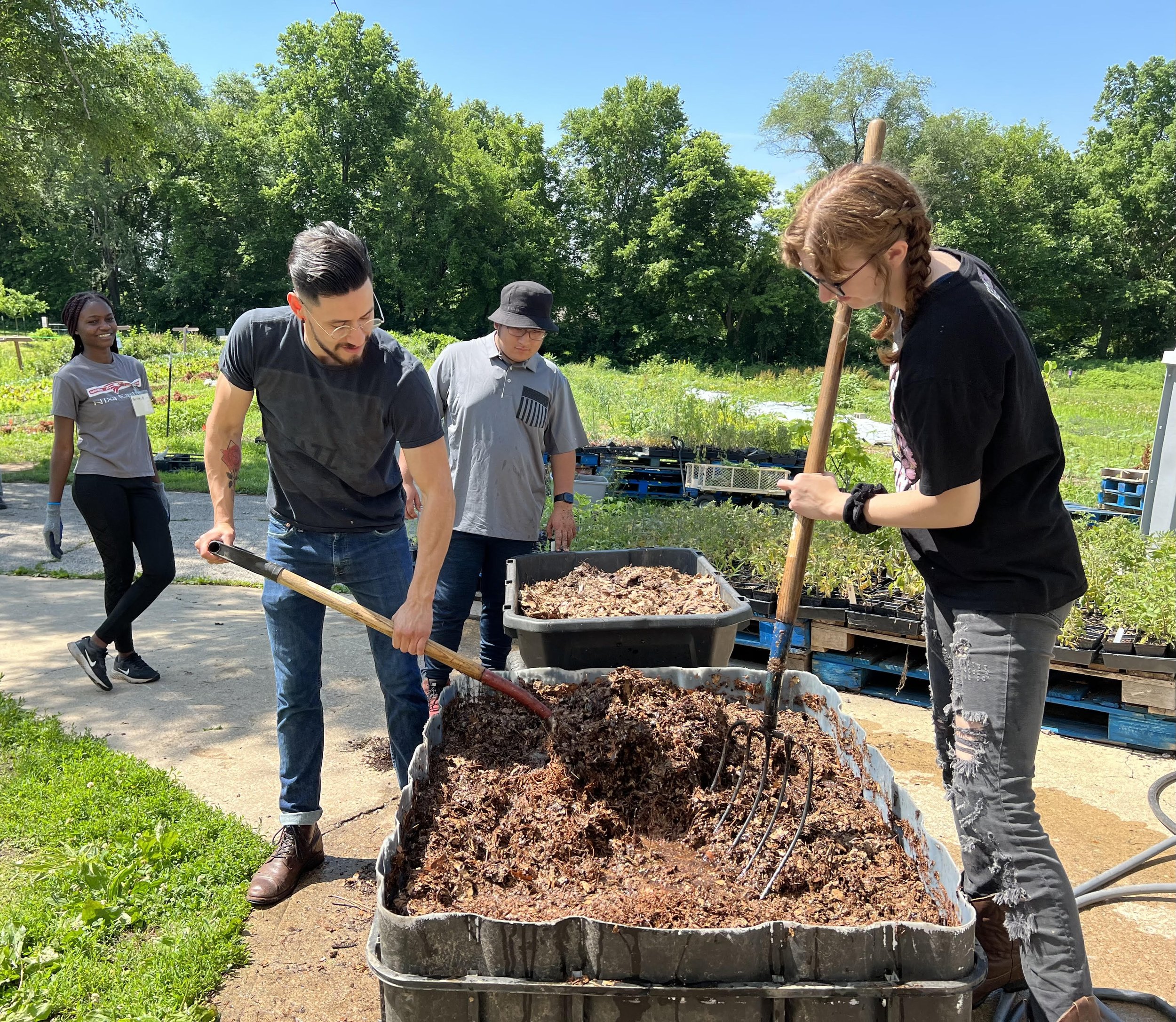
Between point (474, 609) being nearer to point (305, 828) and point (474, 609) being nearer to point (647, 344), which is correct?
point (305, 828)

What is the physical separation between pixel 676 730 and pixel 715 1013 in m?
0.87

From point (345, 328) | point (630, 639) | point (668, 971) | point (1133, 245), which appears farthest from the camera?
point (1133, 245)

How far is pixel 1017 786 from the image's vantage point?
179cm

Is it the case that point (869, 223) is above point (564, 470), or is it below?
above

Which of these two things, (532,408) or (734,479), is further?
(734,479)

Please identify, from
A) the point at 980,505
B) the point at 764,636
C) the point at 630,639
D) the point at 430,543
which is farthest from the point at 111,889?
the point at 764,636

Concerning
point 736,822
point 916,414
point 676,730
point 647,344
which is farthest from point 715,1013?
point 647,344

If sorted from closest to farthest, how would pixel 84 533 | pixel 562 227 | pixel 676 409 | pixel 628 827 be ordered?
1. pixel 628 827
2. pixel 84 533
3. pixel 676 409
4. pixel 562 227

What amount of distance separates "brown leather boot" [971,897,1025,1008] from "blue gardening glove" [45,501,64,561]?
468 centimetres

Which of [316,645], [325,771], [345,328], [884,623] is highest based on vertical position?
[345,328]

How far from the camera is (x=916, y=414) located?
1664 mm

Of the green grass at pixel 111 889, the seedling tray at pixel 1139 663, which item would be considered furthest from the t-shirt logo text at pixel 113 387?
the seedling tray at pixel 1139 663

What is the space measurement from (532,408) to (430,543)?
139 cm

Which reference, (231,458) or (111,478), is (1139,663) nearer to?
(231,458)
